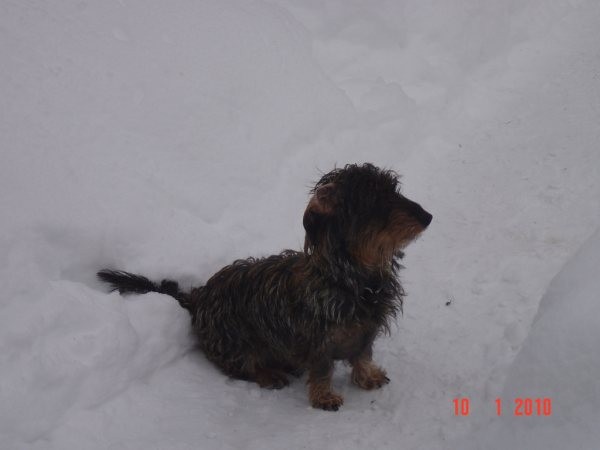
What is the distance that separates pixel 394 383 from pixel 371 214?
1364 millimetres

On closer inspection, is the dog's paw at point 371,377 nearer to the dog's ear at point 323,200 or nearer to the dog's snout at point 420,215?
the dog's snout at point 420,215

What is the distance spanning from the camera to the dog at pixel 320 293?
3.11 metres

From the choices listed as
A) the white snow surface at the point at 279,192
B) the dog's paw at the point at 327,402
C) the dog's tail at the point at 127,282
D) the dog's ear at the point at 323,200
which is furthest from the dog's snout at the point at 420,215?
the dog's tail at the point at 127,282

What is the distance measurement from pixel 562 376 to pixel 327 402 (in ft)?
5.45

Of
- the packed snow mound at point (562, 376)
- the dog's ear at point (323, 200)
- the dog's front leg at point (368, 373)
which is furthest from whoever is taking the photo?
the dog's front leg at point (368, 373)

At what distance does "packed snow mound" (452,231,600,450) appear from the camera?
2.30 metres

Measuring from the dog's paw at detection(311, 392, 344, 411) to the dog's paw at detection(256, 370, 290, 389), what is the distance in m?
0.34

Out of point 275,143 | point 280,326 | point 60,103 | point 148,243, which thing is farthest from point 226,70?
point 280,326

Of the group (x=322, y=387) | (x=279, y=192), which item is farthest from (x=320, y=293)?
(x=279, y=192)

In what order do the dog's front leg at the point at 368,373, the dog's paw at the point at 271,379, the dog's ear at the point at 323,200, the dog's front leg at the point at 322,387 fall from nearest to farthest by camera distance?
the dog's ear at the point at 323,200 → the dog's front leg at the point at 322,387 → the dog's front leg at the point at 368,373 → the dog's paw at the point at 271,379

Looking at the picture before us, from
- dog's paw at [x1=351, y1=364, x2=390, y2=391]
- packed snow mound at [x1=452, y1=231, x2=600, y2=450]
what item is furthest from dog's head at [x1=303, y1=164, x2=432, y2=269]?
dog's paw at [x1=351, y1=364, x2=390, y2=391]

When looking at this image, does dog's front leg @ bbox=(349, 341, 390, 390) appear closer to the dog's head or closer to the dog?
the dog

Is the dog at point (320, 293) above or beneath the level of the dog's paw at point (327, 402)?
above

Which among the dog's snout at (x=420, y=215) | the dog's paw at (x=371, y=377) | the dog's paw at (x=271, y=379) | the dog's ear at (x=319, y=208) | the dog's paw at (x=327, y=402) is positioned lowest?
the dog's paw at (x=327, y=402)
